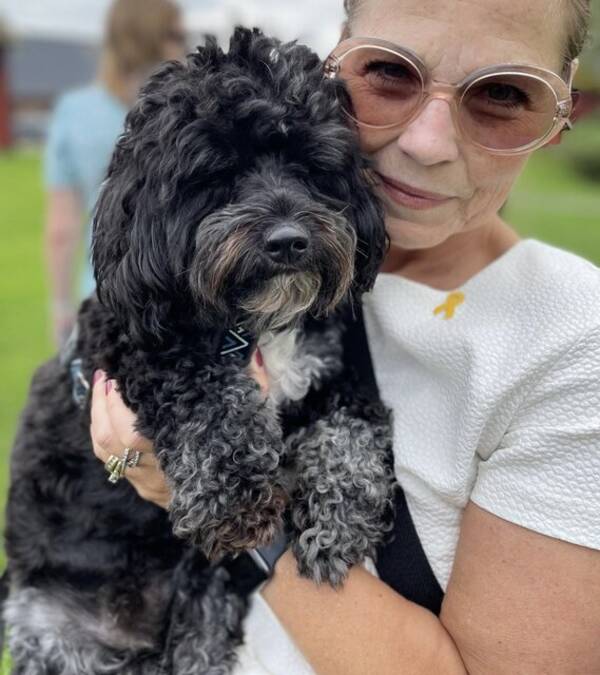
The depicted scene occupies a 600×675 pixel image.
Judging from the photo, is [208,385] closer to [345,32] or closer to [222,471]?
[222,471]

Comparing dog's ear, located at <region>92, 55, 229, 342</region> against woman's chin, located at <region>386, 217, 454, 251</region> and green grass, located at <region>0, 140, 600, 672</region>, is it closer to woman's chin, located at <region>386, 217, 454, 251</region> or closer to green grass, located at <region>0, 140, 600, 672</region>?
woman's chin, located at <region>386, 217, 454, 251</region>

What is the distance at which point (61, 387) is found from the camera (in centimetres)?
264

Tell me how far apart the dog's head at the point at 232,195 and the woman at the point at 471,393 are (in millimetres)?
132

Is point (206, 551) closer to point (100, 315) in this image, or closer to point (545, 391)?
point (100, 315)

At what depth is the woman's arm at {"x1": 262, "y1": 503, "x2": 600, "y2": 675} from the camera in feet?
→ 5.89

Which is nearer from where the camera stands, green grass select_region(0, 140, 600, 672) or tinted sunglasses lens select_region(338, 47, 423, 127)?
tinted sunglasses lens select_region(338, 47, 423, 127)

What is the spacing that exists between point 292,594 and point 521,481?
2.08ft

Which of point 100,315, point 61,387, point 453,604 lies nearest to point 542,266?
point 453,604

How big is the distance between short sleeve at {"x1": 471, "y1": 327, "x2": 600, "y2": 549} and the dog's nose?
0.65 meters

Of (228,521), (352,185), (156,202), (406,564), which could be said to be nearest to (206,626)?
(228,521)

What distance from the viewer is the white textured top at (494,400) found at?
1853 millimetres

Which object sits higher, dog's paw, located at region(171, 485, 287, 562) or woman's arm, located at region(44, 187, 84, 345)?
dog's paw, located at region(171, 485, 287, 562)

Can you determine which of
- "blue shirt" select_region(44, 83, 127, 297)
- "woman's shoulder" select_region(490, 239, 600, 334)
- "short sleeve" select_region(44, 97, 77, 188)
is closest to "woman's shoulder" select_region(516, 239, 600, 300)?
"woman's shoulder" select_region(490, 239, 600, 334)

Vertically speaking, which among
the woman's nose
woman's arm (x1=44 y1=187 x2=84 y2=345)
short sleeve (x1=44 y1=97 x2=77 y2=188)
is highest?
the woman's nose
